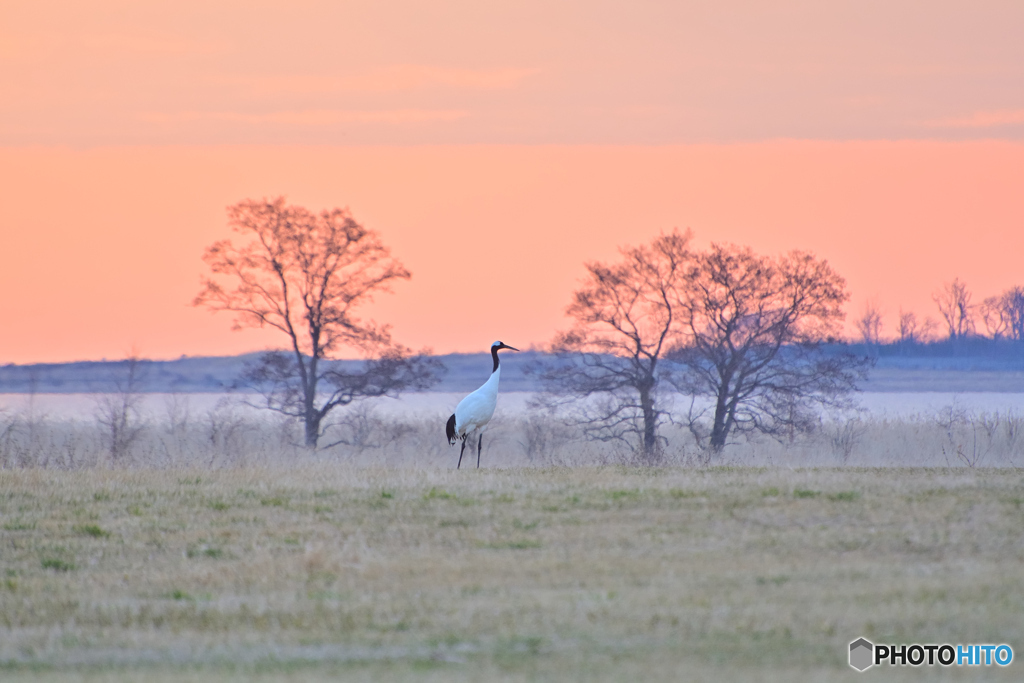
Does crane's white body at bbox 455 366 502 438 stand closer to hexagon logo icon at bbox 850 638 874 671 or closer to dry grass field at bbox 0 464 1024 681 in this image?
dry grass field at bbox 0 464 1024 681

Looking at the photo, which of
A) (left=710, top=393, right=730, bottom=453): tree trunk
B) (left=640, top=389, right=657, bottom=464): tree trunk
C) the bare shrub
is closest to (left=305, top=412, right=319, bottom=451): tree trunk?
(left=640, top=389, right=657, bottom=464): tree trunk

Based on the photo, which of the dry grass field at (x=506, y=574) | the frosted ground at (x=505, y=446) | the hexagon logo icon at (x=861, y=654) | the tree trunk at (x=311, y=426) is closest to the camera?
the hexagon logo icon at (x=861, y=654)

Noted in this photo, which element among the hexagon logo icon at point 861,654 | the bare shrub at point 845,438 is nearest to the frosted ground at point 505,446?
the bare shrub at point 845,438

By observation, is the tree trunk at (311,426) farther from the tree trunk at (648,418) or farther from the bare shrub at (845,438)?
the bare shrub at (845,438)

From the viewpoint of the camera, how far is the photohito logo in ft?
26.0

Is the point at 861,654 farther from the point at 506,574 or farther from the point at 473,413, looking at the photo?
the point at 473,413

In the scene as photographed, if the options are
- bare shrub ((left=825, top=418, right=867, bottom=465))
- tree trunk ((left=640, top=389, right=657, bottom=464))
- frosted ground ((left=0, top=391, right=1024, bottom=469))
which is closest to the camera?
frosted ground ((left=0, top=391, right=1024, bottom=469))

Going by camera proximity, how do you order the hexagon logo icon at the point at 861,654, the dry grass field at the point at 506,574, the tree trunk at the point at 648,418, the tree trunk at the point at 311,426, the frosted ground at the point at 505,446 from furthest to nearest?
the tree trunk at the point at 311,426 < the tree trunk at the point at 648,418 < the frosted ground at the point at 505,446 < the dry grass field at the point at 506,574 < the hexagon logo icon at the point at 861,654

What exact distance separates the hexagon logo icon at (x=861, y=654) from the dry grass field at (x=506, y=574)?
3.9 inches

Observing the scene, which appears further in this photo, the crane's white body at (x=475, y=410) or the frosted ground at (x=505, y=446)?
the frosted ground at (x=505, y=446)

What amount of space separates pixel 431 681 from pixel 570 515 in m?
5.49

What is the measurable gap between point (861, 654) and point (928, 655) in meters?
0.47

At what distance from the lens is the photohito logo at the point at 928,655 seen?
7926 mm

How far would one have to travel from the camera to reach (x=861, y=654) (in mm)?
8062
